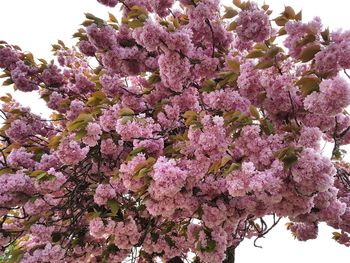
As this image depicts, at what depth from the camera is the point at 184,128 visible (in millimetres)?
4625

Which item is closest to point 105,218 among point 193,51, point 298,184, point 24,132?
point 24,132

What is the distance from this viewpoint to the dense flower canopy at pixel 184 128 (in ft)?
10.5

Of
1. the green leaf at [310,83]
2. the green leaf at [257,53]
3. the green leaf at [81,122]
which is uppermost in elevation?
the green leaf at [257,53]

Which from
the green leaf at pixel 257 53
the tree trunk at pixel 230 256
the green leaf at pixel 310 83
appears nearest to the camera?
the green leaf at pixel 310 83

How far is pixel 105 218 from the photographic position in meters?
5.06

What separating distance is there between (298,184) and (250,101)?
0.98 metres

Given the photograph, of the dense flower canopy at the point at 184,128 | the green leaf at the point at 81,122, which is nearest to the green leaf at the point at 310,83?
the dense flower canopy at the point at 184,128

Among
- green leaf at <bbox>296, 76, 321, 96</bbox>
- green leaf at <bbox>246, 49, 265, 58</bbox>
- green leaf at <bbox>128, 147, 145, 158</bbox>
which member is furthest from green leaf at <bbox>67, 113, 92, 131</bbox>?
green leaf at <bbox>296, 76, 321, 96</bbox>

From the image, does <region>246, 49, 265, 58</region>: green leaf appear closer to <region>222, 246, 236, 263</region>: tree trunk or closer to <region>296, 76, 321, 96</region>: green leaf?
<region>296, 76, 321, 96</region>: green leaf

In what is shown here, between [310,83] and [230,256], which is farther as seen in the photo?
[230,256]

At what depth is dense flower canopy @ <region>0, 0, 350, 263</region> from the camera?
127 inches

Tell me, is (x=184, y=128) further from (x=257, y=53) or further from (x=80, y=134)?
(x=257, y=53)

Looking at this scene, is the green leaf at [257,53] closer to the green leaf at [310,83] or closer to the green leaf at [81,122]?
the green leaf at [310,83]

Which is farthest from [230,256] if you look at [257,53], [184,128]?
[257,53]
